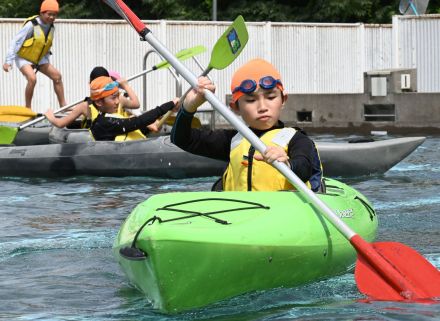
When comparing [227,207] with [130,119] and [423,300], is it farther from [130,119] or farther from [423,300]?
[130,119]

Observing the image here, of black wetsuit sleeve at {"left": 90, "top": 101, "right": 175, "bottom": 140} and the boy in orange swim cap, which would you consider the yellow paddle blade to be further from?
black wetsuit sleeve at {"left": 90, "top": 101, "right": 175, "bottom": 140}

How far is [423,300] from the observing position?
18.6 ft

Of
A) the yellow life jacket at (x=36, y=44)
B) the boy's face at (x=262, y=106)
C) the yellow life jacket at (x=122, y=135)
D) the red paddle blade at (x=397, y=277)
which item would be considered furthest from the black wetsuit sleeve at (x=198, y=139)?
the yellow life jacket at (x=36, y=44)

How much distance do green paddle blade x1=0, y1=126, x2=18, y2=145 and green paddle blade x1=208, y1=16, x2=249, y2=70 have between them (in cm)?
670

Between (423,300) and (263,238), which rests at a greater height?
(263,238)

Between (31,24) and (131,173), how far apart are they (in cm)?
402

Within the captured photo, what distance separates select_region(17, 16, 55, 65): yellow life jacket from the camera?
49.2ft

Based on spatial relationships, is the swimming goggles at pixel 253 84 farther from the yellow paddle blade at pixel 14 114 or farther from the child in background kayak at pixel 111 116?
the yellow paddle blade at pixel 14 114

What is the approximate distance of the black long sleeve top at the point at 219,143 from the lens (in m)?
6.21

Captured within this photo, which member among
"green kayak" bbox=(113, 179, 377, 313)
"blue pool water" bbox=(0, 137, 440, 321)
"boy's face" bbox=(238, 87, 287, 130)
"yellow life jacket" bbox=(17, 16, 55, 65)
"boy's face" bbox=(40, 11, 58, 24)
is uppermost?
"boy's face" bbox=(40, 11, 58, 24)

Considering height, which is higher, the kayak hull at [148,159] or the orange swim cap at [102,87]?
the orange swim cap at [102,87]

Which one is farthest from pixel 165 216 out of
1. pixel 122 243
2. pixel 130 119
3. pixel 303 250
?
pixel 130 119

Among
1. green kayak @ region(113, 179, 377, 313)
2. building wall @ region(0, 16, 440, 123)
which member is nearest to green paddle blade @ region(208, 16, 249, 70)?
green kayak @ region(113, 179, 377, 313)

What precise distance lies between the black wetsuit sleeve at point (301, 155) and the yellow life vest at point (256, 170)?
1.3 inches
